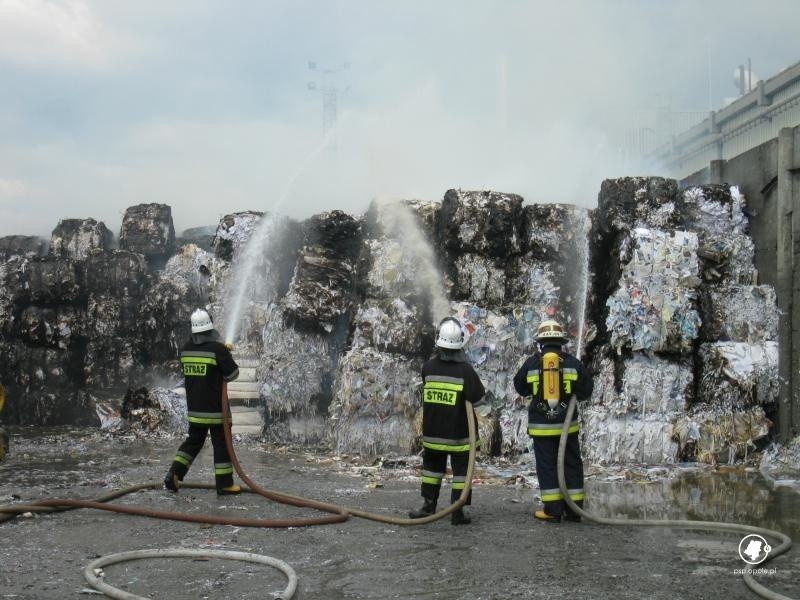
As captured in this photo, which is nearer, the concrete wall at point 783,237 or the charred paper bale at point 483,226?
the concrete wall at point 783,237

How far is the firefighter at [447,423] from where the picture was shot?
5.89 metres

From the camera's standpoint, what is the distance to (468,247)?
10047 mm

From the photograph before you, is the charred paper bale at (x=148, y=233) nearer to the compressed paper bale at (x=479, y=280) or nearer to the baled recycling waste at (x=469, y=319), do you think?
the baled recycling waste at (x=469, y=319)

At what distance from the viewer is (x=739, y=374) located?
28.5 feet

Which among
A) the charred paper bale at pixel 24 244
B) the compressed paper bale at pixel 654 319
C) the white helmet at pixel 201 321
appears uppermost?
the charred paper bale at pixel 24 244

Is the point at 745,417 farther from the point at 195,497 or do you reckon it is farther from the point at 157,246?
the point at 157,246

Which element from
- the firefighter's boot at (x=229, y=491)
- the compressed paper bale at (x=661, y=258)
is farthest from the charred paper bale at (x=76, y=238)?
the compressed paper bale at (x=661, y=258)

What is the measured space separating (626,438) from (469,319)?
2.19 meters

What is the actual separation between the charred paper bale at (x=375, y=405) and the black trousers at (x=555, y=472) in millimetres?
3395

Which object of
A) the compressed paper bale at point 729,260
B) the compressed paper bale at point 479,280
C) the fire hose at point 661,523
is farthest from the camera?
the compressed paper bale at point 479,280

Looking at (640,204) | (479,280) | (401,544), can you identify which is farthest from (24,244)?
(401,544)

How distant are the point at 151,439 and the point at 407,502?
15.4ft

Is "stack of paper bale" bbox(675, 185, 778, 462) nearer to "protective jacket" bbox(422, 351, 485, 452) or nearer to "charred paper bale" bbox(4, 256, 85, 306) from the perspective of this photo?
"protective jacket" bbox(422, 351, 485, 452)

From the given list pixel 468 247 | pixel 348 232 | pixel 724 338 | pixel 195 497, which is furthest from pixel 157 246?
pixel 724 338
